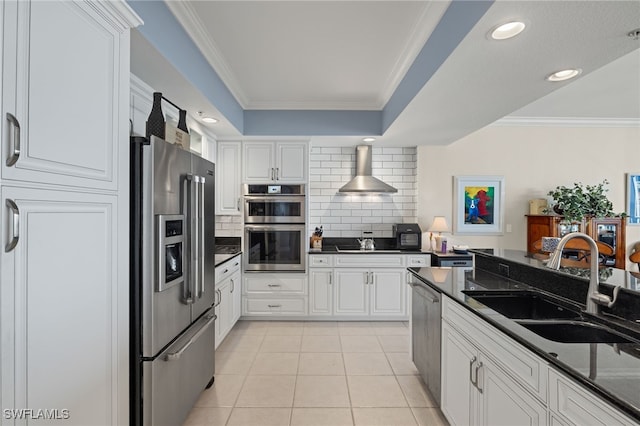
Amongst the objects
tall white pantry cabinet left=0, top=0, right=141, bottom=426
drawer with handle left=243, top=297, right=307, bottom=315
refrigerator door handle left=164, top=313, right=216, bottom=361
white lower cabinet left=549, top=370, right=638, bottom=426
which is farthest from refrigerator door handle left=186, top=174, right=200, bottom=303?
drawer with handle left=243, top=297, right=307, bottom=315

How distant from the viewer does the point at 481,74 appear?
6.89ft

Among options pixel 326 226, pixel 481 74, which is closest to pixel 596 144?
pixel 481 74

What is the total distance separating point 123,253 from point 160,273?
0.26 meters

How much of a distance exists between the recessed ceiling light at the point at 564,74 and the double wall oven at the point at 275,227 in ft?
8.74

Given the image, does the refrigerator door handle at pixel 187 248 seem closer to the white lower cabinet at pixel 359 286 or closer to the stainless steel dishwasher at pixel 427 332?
the stainless steel dishwasher at pixel 427 332

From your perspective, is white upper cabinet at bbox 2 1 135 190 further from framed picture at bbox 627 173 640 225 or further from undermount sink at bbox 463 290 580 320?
framed picture at bbox 627 173 640 225

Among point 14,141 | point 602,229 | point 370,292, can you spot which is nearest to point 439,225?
point 370,292

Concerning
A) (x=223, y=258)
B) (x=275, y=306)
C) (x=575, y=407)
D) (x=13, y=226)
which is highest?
(x=13, y=226)

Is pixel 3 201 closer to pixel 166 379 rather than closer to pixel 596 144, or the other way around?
pixel 166 379

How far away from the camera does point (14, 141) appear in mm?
880

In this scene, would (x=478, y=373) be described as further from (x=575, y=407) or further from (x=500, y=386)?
(x=575, y=407)

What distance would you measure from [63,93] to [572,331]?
7.61 feet

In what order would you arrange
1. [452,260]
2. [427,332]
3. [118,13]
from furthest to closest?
[452,260] → [427,332] → [118,13]

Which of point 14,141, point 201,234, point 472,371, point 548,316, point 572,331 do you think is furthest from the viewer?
point 201,234
